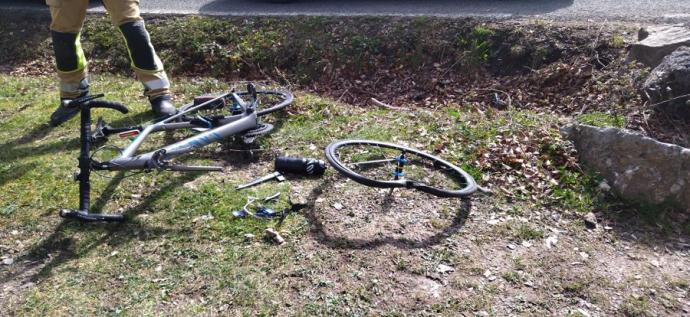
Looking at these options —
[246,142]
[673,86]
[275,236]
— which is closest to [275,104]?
[246,142]

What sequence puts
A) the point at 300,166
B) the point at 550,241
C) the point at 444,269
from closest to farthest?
the point at 444,269 → the point at 550,241 → the point at 300,166

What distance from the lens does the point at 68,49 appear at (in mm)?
4973

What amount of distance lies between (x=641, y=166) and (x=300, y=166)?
2.51m

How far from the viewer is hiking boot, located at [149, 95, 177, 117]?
500 centimetres

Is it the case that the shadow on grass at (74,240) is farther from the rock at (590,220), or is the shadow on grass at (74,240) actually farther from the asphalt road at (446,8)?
the asphalt road at (446,8)

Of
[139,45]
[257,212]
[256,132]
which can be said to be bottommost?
[257,212]

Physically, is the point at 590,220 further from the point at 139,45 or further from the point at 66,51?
the point at 66,51

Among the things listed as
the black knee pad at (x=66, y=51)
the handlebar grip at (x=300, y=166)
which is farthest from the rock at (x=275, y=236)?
the black knee pad at (x=66, y=51)

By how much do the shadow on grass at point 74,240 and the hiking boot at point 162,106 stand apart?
4.48 ft

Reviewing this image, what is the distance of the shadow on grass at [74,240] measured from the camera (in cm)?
319

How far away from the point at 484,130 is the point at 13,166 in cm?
390

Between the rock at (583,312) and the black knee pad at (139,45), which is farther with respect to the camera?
the black knee pad at (139,45)

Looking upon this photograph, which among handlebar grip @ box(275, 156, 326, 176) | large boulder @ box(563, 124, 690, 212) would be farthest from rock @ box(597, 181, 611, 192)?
handlebar grip @ box(275, 156, 326, 176)

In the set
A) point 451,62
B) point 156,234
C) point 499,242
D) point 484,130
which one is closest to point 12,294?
point 156,234
